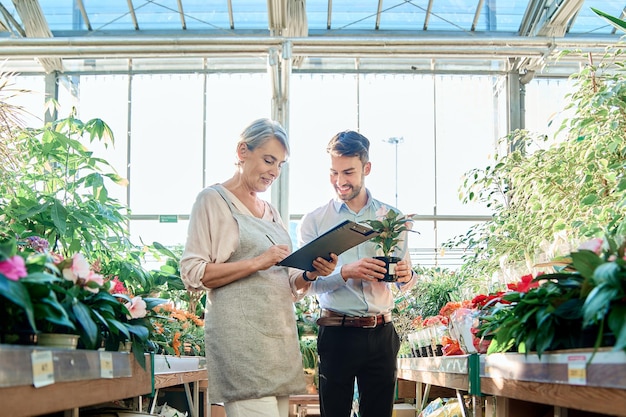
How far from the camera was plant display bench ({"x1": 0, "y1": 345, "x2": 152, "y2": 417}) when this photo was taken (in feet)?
4.70

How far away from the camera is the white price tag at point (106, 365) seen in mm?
1981

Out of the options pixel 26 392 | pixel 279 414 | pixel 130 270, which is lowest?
pixel 279 414

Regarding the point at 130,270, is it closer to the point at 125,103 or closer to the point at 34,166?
the point at 34,166

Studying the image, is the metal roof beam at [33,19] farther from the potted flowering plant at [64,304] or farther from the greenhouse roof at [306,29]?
the potted flowering plant at [64,304]

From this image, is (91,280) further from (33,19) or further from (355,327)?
(33,19)

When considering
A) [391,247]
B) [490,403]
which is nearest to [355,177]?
[391,247]

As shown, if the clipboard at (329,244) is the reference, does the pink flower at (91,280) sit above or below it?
below

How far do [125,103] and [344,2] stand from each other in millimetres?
3413

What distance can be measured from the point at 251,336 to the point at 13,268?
1064 millimetres

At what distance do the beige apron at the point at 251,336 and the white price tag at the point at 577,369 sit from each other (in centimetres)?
101

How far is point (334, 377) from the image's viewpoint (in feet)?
9.78

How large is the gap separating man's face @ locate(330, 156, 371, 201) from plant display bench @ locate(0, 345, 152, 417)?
1.18 metres

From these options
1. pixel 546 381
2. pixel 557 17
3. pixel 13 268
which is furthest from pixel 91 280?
pixel 557 17

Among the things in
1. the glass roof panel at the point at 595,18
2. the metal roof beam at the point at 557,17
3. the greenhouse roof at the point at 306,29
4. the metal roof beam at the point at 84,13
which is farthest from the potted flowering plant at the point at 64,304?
the glass roof panel at the point at 595,18
